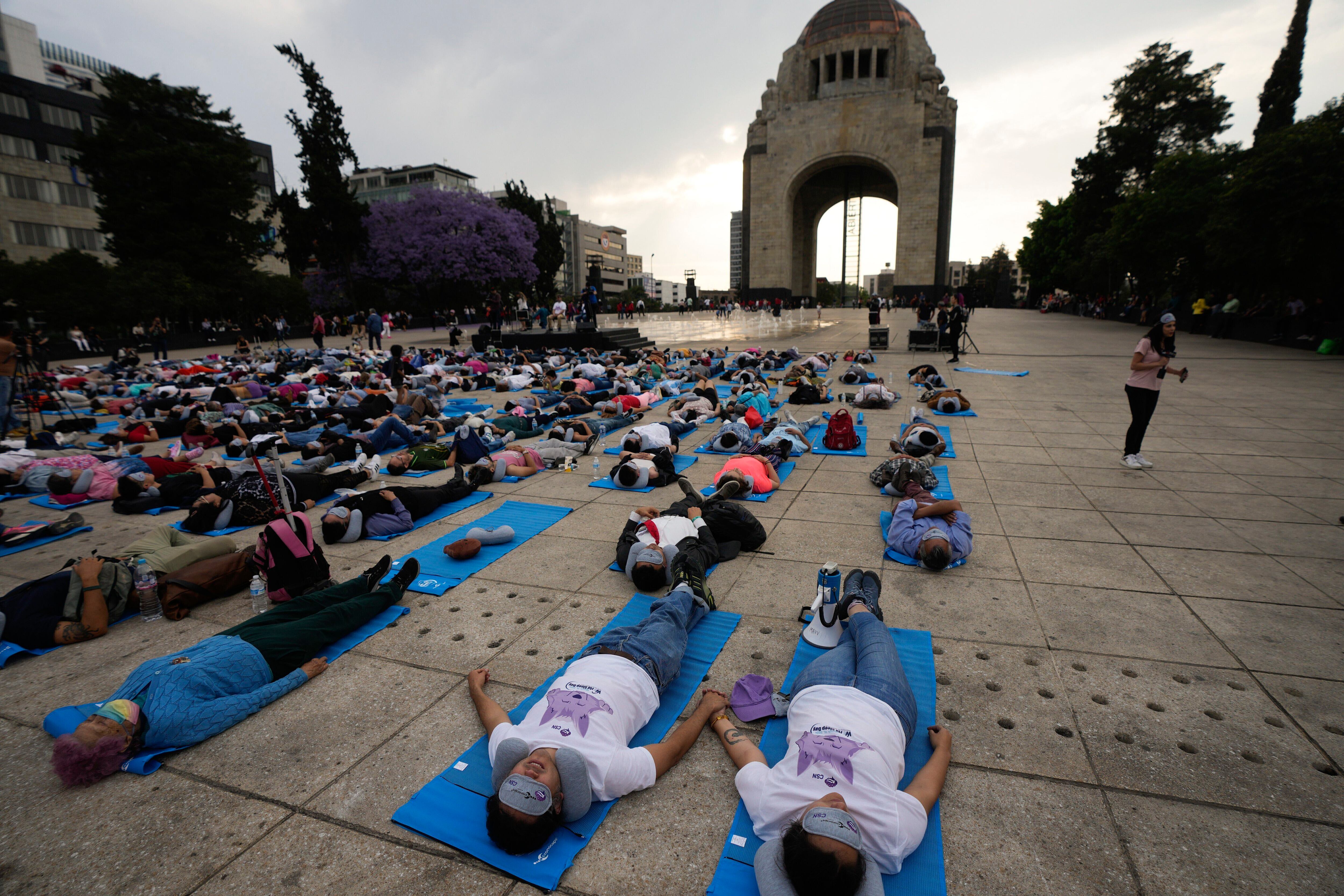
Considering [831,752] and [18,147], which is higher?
[18,147]

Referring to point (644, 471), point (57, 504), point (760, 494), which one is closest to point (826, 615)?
point (760, 494)

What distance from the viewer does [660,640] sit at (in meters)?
3.75

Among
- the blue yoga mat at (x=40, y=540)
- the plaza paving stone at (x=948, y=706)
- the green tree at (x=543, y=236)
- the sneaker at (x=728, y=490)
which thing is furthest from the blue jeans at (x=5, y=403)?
the green tree at (x=543, y=236)

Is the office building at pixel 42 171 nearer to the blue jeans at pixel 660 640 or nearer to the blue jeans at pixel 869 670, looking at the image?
the blue jeans at pixel 660 640

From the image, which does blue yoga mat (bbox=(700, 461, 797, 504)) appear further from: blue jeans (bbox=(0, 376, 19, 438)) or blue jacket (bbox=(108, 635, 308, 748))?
blue jeans (bbox=(0, 376, 19, 438))

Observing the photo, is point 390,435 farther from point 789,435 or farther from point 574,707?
point 574,707

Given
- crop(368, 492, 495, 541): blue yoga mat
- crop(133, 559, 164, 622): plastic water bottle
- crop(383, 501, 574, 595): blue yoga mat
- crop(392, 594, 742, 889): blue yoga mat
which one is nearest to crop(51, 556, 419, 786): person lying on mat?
crop(383, 501, 574, 595): blue yoga mat

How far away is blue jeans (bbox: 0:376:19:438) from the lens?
11.0 metres

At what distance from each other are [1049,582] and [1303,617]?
5.09ft

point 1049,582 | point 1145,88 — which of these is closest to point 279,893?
point 1049,582

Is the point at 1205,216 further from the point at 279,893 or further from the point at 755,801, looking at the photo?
the point at 279,893

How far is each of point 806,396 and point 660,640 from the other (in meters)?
10.1

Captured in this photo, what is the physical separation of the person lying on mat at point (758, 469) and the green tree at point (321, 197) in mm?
39210

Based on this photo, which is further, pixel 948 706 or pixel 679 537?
pixel 679 537
